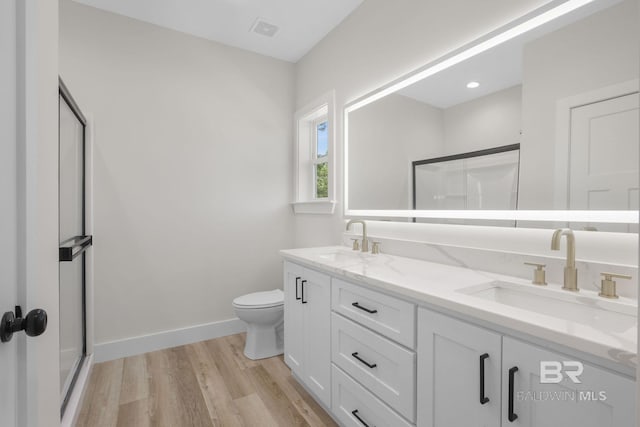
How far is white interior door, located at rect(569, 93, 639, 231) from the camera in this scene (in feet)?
3.36

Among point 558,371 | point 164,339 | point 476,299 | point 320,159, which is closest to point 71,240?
point 164,339

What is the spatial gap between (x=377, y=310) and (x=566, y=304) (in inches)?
25.3

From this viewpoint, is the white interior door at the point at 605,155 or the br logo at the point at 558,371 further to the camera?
the white interior door at the point at 605,155

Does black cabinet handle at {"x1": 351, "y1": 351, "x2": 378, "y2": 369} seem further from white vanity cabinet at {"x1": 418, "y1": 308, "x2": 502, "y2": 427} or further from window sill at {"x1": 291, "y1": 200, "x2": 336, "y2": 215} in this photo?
window sill at {"x1": 291, "y1": 200, "x2": 336, "y2": 215}

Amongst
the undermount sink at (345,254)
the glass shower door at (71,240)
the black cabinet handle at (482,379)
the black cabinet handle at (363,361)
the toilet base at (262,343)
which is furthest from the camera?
the toilet base at (262,343)

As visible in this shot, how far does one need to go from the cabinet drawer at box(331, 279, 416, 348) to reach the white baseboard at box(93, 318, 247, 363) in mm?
1559

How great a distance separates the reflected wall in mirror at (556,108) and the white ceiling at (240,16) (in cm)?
107

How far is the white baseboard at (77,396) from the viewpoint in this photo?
4.95ft

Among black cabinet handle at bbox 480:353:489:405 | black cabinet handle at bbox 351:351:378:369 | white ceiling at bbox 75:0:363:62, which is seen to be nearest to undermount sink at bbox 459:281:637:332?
black cabinet handle at bbox 480:353:489:405

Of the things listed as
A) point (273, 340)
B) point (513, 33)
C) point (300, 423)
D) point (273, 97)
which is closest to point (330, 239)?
point (273, 340)

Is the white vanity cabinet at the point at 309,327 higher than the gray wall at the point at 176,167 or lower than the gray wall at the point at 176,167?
lower

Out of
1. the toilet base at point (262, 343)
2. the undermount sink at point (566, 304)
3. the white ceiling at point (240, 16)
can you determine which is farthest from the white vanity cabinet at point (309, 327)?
the white ceiling at point (240, 16)

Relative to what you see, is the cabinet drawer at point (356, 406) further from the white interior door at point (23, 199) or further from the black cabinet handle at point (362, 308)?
the white interior door at point (23, 199)

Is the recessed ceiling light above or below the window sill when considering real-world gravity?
above
